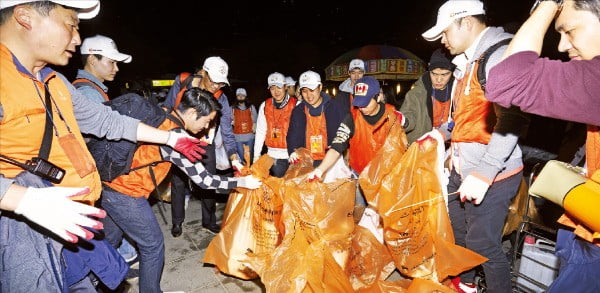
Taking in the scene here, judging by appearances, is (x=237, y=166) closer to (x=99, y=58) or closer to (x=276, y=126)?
(x=276, y=126)

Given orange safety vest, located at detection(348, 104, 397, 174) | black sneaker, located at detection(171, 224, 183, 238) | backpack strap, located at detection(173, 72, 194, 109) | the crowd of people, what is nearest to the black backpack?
the crowd of people

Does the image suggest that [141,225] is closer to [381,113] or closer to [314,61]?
[381,113]

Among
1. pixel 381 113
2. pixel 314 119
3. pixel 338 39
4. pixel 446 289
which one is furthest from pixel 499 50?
pixel 338 39

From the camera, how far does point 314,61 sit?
21062mm

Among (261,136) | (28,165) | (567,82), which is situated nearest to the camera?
(567,82)

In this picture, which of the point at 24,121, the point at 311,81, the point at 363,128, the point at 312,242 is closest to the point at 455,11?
the point at 363,128

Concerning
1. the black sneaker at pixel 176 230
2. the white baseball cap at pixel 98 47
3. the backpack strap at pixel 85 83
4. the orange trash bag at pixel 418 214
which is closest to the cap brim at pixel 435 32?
the orange trash bag at pixel 418 214

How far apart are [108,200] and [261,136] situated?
2.26 m

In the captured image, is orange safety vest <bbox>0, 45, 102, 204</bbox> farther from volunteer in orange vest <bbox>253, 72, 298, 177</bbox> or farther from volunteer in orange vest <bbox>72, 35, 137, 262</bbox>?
volunteer in orange vest <bbox>253, 72, 298, 177</bbox>

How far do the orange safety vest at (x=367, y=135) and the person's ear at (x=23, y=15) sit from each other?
97.4 inches

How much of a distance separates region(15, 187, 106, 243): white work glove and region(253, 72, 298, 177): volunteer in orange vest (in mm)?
2691

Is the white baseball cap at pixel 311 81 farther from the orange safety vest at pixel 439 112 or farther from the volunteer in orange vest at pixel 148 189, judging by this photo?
the volunteer in orange vest at pixel 148 189

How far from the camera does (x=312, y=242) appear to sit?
210cm

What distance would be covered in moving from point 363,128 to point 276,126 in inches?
61.3
